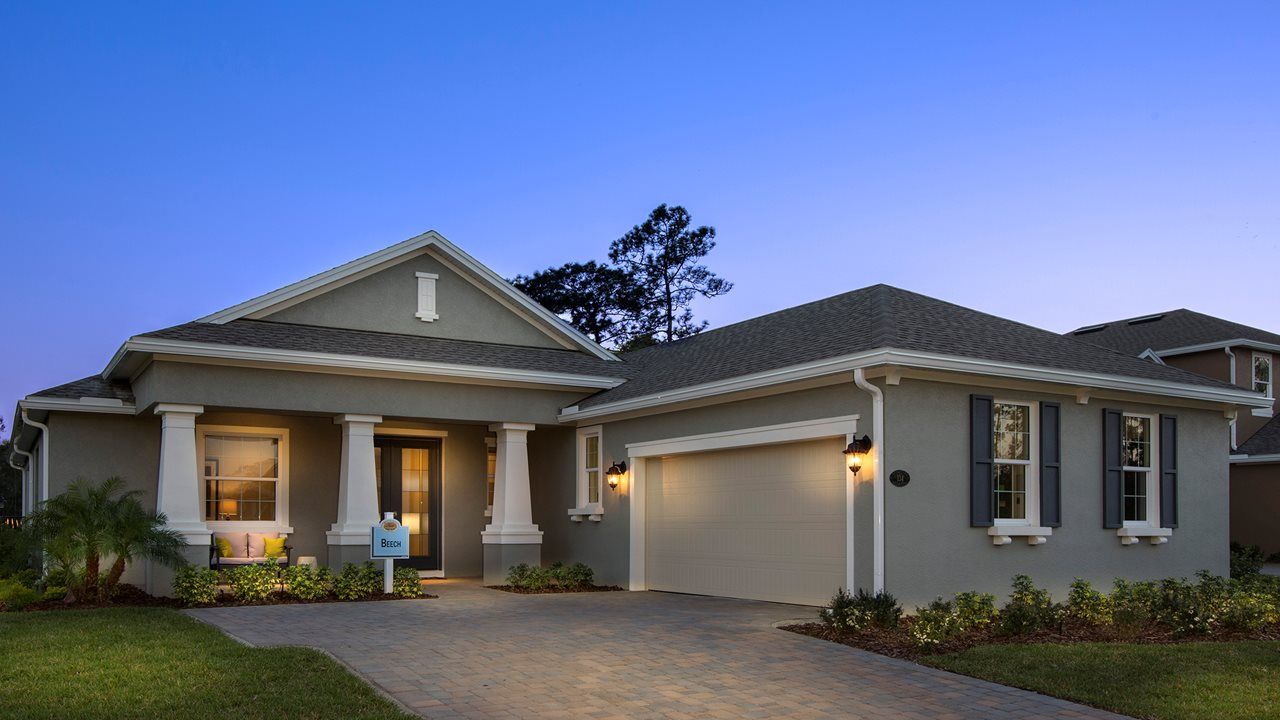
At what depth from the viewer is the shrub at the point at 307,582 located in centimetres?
1352

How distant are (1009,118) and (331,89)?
522 inches

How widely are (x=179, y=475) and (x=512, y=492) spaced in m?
4.96

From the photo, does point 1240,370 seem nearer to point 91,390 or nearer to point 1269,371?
point 1269,371

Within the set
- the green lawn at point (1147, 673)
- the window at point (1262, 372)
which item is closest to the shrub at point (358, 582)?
the green lawn at point (1147, 673)

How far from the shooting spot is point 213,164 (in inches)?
885

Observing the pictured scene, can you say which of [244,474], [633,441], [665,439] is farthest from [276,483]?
[665,439]

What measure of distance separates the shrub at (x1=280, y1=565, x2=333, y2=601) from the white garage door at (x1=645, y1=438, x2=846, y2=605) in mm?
4780

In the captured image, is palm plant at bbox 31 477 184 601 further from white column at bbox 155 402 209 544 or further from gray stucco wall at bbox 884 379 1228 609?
gray stucco wall at bbox 884 379 1228 609

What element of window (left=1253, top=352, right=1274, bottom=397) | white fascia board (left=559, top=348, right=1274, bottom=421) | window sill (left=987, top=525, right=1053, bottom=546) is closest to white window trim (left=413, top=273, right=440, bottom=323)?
white fascia board (left=559, top=348, right=1274, bottom=421)

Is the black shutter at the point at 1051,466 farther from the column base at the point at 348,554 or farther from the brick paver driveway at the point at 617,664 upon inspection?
the column base at the point at 348,554

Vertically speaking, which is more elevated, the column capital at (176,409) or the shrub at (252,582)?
the column capital at (176,409)

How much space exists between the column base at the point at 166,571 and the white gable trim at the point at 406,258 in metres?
3.54

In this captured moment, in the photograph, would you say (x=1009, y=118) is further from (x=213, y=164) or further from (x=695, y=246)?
(x=695, y=246)

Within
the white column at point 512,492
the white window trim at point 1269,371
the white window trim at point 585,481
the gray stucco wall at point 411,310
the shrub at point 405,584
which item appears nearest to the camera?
the shrub at point 405,584
